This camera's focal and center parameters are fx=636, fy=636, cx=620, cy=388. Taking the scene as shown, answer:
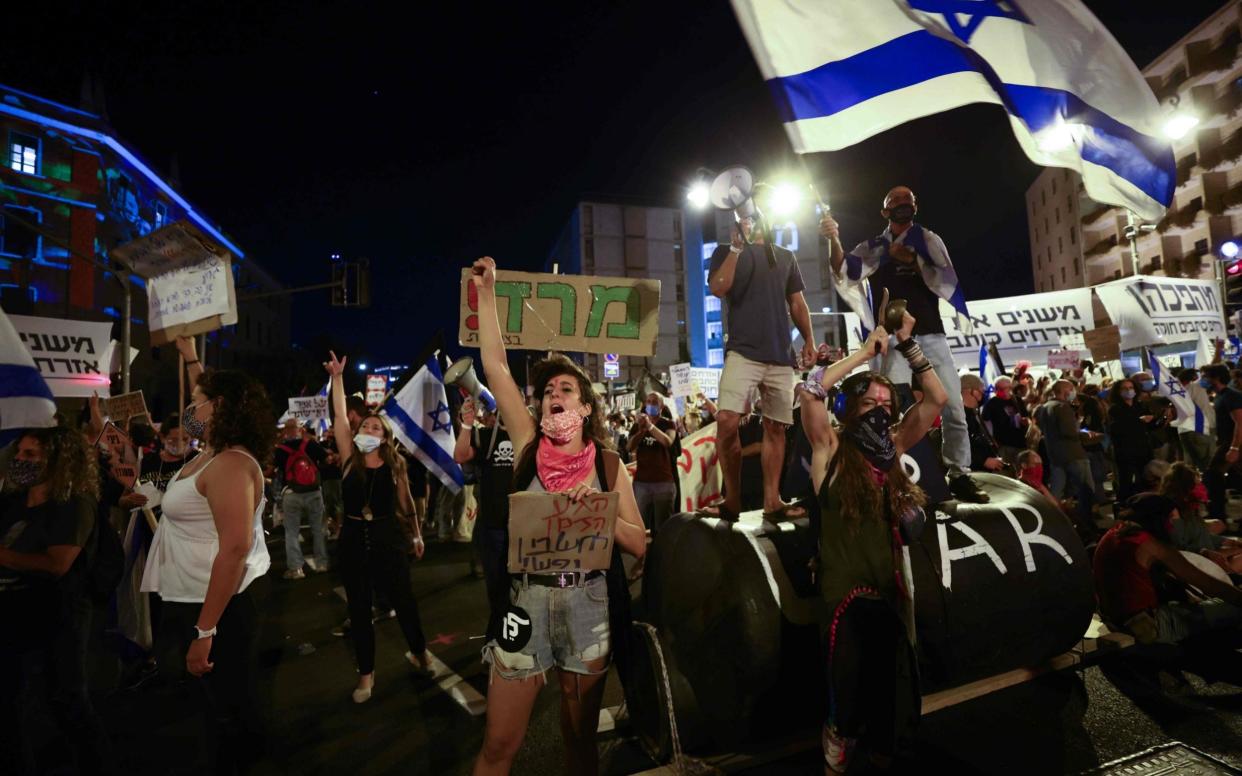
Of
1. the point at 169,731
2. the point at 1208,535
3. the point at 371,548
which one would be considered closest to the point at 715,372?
the point at 1208,535

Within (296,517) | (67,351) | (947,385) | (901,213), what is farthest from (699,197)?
(67,351)

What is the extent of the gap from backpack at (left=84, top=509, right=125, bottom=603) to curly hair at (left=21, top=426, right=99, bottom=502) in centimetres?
24

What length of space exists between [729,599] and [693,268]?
214ft

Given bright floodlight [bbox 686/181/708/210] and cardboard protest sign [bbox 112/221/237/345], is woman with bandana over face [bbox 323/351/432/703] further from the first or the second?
bright floodlight [bbox 686/181/708/210]

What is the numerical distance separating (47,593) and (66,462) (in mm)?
713

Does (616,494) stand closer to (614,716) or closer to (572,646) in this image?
(572,646)

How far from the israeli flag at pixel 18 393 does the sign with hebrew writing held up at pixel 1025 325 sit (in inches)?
593

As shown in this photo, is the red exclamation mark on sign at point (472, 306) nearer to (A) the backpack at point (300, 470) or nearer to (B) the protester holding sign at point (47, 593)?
(B) the protester holding sign at point (47, 593)

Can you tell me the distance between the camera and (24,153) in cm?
3562

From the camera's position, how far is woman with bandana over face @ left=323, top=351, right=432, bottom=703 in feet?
16.3

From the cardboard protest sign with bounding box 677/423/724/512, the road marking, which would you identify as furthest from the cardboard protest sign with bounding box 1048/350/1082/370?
the road marking

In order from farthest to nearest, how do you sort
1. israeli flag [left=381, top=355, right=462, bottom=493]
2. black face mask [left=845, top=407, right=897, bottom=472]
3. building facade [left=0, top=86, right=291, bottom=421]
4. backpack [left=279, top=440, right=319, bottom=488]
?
1. building facade [left=0, top=86, right=291, bottom=421]
2. backpack [left=279, top=440, right=319, bottom=488]
3. israeli flag [left=381, top=355, right=462, bottom=493]
4. black face mask [left=845, top=407, right=897, bottom=472]

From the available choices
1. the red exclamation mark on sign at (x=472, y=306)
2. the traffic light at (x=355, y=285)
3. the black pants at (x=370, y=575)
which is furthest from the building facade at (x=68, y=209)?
the red exclamation mark on sign at (x=472, y=306)

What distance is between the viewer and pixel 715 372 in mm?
16781
